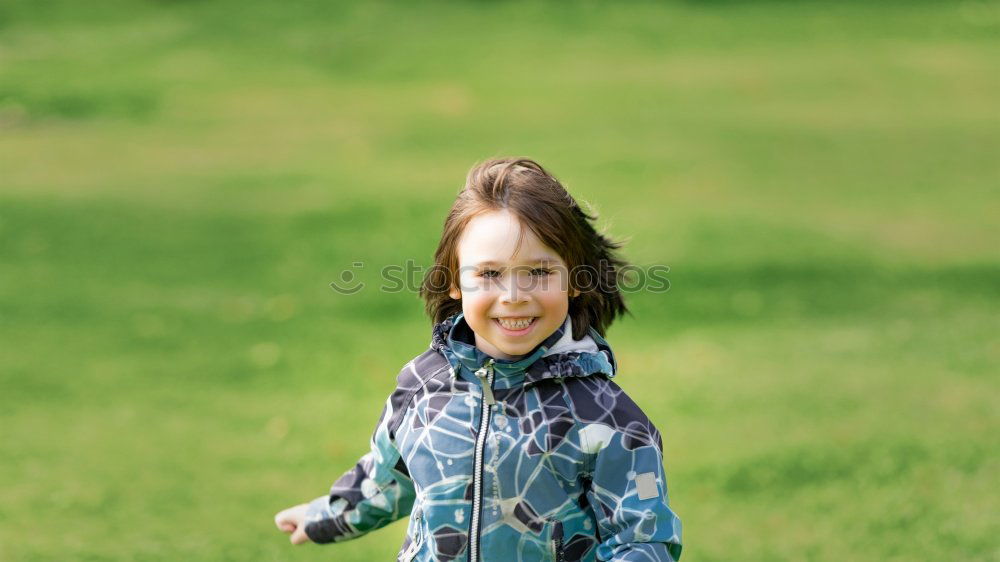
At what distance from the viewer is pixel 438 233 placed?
376 inches

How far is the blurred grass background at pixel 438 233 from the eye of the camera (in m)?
5.86

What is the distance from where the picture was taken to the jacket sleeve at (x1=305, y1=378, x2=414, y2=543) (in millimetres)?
3094

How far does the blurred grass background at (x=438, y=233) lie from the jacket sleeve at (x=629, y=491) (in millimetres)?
2582

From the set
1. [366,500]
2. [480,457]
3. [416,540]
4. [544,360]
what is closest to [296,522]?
[366,500]

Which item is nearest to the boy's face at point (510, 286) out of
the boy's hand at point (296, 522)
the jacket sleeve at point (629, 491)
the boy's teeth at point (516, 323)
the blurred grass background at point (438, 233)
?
the boy's teeth at point (516, 323)

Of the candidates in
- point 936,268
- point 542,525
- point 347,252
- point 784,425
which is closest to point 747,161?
point 936,268

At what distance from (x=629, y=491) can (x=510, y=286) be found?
19.3 inches

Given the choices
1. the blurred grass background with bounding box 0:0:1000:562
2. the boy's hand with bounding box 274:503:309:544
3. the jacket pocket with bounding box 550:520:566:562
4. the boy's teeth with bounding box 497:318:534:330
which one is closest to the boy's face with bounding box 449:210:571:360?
the boy's teeth with bounding box 497:318:534:330

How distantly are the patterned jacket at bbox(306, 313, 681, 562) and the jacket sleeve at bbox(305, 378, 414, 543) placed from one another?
0.18m

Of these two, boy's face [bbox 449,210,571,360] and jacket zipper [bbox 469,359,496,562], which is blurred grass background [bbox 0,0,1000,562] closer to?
jacket zipper [bbox 469,359,496,562]

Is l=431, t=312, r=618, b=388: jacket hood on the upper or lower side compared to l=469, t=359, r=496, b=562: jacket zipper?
upper
